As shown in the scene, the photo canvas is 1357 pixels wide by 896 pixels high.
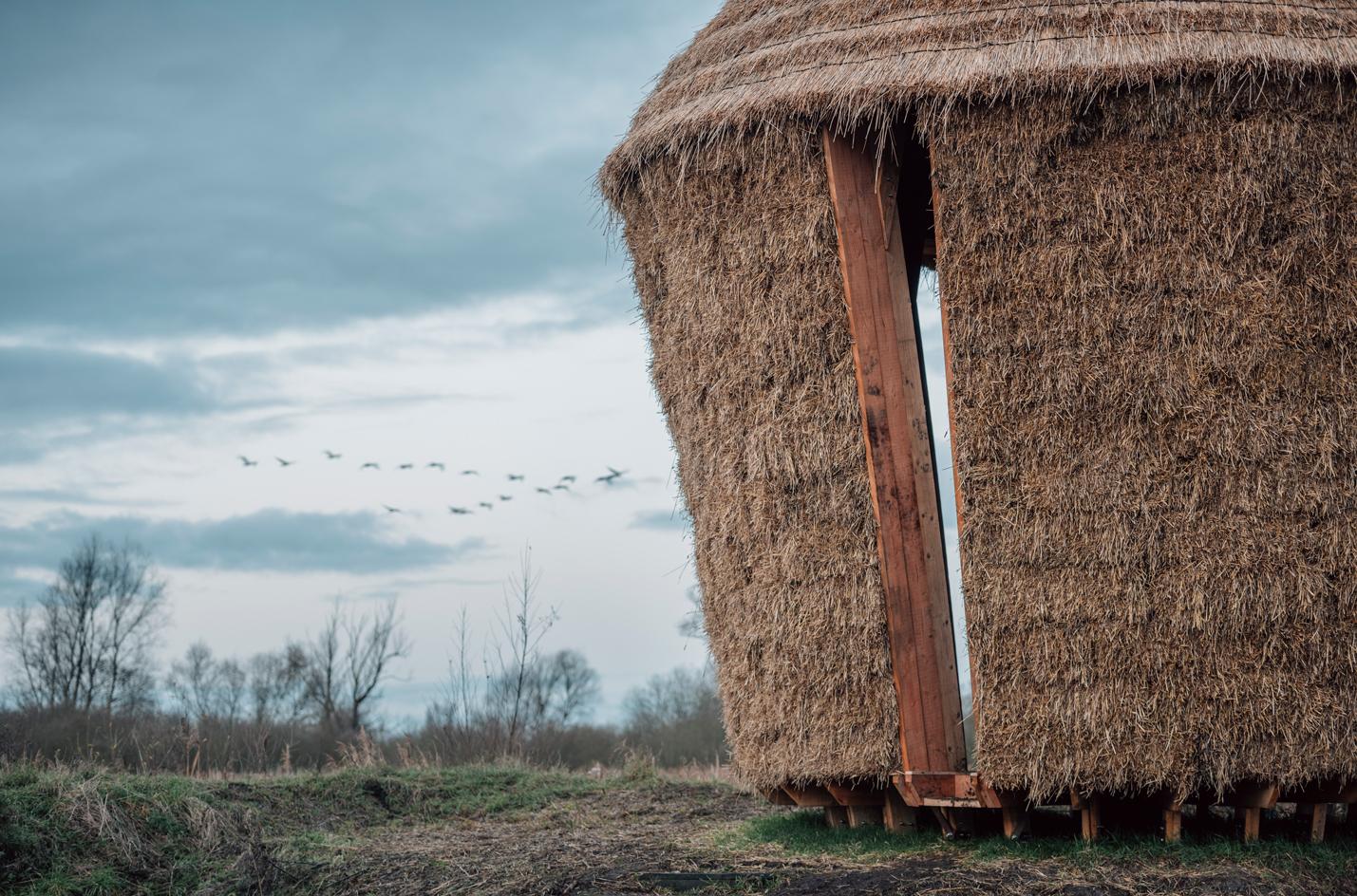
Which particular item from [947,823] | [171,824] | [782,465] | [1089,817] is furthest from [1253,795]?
[171,824]

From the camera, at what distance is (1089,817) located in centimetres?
678

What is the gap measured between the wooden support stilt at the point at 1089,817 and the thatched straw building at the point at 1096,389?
1.50 ft

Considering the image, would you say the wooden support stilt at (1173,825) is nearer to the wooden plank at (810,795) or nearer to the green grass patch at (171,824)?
the wooden plank at (810,795)

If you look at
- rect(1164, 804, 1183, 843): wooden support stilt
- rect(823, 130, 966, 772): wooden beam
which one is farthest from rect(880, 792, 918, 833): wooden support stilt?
rect(1164, 804, 1183, 843): wooden support stilt

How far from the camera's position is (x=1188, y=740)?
6.22 metres

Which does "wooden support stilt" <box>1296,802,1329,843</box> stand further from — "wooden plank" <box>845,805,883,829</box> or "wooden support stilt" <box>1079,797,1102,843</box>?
"wooden plank" <box>845,805,883,829</box>

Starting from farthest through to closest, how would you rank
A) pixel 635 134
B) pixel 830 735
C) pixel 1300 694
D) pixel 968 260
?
pixel 635 134 < pixel 830 735 < pixel 968 260 < pixel 1300 694

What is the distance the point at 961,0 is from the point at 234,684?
95.9 ft

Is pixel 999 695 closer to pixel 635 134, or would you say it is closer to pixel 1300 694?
pixel 1300 694

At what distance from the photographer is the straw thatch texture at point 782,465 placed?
7.02 meters

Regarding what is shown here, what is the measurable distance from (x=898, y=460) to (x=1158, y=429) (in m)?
1.49

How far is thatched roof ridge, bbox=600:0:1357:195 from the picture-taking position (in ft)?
21.3

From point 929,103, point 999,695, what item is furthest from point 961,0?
point 999,695

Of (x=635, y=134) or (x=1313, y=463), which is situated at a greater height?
(x=635, y=134)
